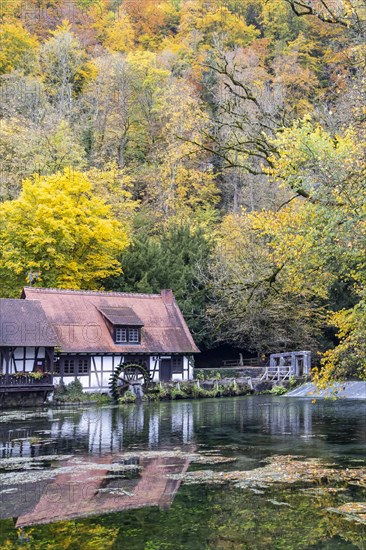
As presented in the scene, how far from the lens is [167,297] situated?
157 ft

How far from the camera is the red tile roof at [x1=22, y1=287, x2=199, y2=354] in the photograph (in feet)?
136

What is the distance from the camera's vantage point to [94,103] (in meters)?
70.6

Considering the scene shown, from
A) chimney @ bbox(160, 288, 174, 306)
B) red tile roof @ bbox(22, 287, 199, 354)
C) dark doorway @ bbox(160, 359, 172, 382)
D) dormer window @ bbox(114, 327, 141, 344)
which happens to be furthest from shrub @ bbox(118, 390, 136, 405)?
chimney @ bbox(160, 288, 174, 306)

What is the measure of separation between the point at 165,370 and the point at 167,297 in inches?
217

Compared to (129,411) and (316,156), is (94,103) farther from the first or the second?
(316,156)

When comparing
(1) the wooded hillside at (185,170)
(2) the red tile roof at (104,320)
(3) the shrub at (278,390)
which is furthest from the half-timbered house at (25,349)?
(3) the shrub at (278,390)

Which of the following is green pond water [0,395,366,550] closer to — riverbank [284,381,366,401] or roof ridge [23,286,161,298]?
riverbank [284,381,366,401]

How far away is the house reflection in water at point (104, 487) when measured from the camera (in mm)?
11945

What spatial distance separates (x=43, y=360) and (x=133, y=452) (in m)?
21.1

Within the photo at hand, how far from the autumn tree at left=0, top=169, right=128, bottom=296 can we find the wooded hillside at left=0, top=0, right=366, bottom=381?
12 centimetres

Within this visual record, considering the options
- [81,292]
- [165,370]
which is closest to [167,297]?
[165,370]

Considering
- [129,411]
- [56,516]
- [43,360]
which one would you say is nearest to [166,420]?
[129,411]

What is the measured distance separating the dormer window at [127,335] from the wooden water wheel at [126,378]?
168cm

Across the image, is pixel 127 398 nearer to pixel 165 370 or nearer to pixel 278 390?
pixel 165 370
